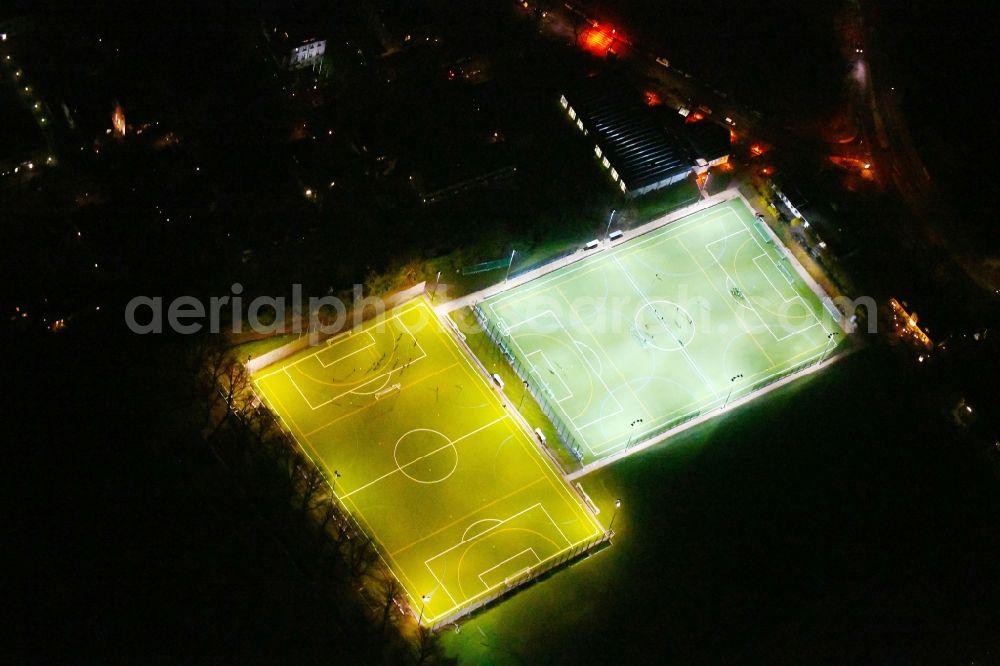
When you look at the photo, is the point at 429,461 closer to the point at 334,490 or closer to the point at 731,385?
the point at 334,490

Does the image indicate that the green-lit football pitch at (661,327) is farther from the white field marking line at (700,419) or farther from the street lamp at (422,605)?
the street lamp at (422,605)

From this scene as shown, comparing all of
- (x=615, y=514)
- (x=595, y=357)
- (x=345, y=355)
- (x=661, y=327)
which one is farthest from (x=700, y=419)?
(x=345, y=355)

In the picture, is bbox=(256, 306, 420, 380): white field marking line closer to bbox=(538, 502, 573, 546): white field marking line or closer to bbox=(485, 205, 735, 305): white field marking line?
bbox=(485, 205, 735, 305): white field marking line

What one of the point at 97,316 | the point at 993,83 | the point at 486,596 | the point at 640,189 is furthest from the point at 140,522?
the point at 993,83

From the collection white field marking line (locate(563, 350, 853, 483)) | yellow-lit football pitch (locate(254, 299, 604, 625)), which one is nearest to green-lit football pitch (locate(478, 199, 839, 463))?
white field marking line (locate(563, 350, 853, 483))

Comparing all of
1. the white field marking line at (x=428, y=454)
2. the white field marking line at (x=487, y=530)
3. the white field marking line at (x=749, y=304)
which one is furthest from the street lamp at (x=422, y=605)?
→ the white field marking line at (x=749, y=304)

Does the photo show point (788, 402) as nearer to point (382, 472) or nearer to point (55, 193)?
point (382, 472)
